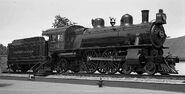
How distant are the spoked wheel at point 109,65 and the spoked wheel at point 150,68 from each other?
1.72 metres

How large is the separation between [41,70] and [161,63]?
8644 millimetres

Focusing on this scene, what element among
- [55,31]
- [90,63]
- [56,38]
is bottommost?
[90,63]

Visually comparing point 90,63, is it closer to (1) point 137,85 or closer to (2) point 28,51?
(1) point 137,85

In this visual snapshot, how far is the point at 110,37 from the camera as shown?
16828 millimetres

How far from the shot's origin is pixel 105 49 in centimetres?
1691

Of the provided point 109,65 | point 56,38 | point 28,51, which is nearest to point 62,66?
point 56,38

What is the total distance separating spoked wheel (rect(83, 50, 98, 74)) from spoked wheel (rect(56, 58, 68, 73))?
5.41ft

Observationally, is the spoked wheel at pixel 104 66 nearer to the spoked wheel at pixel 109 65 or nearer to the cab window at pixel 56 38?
the spoked wheel at pixel 109 65

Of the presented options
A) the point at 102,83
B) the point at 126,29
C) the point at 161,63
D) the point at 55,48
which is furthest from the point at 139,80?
the point at 55,48

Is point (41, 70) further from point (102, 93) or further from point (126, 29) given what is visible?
point (102, 93)

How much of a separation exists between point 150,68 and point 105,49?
10.7 feet

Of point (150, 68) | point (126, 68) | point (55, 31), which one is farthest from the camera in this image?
point (55, 31)

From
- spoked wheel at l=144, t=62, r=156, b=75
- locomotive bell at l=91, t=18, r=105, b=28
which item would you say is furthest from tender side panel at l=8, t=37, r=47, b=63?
spoked wheel at l=144, t=62, r=156, b=75

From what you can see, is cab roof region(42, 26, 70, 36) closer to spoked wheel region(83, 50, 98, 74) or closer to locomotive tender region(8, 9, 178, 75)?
locomotive tender region(8, 9, 178, 75)
